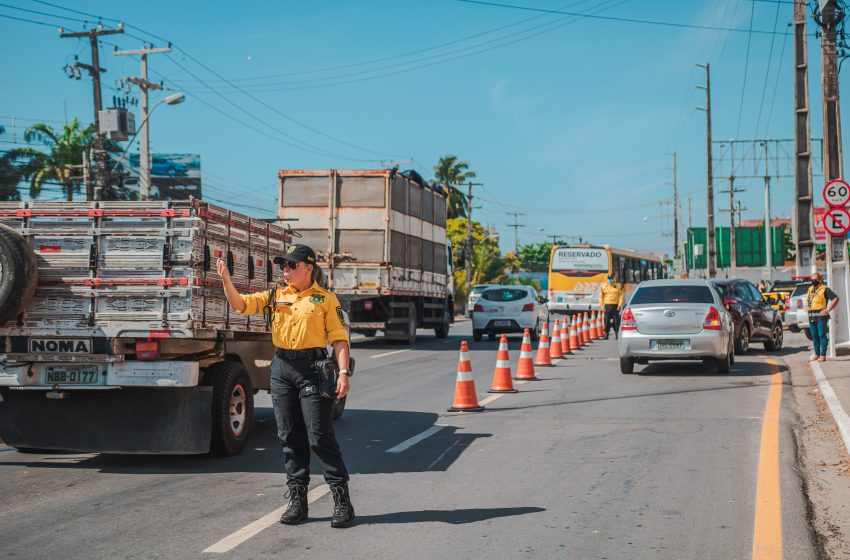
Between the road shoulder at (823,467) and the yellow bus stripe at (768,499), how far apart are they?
8.5 inches

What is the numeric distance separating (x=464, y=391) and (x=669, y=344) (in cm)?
550

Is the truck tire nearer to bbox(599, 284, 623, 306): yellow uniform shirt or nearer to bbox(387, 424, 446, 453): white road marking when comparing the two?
bbox(387, 424, 446, 453): white road marking

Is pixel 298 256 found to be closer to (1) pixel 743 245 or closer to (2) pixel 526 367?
(2) pixel 526 367

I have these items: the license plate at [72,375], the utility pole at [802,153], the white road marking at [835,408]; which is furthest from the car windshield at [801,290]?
the license plate at [72,375]

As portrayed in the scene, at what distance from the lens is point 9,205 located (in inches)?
329

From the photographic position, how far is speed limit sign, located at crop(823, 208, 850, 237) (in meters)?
17.4

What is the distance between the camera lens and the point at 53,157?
52.2 m

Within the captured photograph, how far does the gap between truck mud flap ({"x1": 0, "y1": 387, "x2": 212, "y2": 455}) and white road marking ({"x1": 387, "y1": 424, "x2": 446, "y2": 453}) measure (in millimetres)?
1914

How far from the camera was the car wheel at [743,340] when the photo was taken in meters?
20.9

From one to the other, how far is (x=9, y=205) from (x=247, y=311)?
3.20m

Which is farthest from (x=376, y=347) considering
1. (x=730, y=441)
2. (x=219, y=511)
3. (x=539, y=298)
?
(x=219, y=511)

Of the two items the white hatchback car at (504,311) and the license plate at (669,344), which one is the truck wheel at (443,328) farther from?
the license plate at (669,344)

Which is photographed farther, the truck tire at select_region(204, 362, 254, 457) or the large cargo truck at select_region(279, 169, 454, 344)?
the large cargo truck at select_region(279, 169, 454, 344)

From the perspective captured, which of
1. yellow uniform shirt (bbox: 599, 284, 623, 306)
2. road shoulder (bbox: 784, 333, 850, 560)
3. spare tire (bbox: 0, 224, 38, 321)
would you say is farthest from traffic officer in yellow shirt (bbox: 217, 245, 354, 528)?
yellow uniform shirt (bbox: 599, 284, 623, 306)
